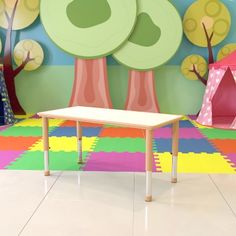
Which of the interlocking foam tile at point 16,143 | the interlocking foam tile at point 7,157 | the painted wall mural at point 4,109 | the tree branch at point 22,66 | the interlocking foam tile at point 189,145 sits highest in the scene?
the tree branch at point 22,66

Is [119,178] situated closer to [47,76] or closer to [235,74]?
[235,74]

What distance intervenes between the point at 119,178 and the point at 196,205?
25.1 inches

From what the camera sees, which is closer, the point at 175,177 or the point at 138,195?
the point at 138,195

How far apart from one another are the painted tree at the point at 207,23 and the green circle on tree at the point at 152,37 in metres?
0.25

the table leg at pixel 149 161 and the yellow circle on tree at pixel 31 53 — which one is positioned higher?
the yellow circle on tree at pixel 31 53

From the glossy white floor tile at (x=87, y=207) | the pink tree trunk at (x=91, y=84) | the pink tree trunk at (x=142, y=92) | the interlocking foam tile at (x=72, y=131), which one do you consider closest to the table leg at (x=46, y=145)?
the glossy white floor tile at (x=87, y=207)

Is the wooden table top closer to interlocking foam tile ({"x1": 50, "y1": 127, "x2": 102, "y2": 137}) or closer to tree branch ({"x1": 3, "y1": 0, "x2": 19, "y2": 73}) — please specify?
interlocking foam tile ({"x1": 50, "y1": 127, "x2": 102, "y2": 137})

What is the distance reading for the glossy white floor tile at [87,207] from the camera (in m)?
1.72

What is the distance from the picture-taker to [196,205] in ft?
6.61

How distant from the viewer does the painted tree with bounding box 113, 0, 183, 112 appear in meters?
4.44

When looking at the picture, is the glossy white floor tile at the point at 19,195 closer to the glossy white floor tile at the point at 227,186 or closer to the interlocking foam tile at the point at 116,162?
the interlocking foam tile at the point at 116,162

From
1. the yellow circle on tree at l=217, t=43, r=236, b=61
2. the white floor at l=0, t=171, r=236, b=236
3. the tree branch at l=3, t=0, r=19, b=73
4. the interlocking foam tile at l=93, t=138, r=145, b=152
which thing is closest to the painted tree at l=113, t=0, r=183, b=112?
the yellow circle on tree at l=217, t=43, r=236, b=61

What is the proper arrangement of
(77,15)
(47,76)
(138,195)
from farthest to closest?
(47,76), (77,15), (138,195)

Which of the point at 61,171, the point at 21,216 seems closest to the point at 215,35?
the point at 61,171
